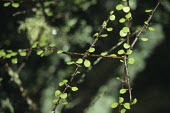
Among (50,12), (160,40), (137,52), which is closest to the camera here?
(50,12)

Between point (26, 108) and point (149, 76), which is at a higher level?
point (149, 76)

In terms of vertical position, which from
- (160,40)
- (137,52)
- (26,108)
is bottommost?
(26,108)

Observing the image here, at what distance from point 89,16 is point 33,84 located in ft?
3.07

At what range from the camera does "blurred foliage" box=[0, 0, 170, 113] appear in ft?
6.86

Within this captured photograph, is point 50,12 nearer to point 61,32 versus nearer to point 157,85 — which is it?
point 61,32

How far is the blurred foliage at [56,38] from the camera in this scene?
82.4 inches

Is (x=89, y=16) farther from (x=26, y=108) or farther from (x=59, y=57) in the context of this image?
(x=26, y=108)

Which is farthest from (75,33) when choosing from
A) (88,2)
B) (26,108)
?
(26,108)

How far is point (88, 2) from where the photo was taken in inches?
82.4

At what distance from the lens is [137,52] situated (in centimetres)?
296

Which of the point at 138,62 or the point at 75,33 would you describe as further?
the point at 138,62

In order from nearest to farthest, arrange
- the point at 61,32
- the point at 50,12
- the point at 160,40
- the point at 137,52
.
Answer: the point at 50,12 < the point at 61,32 < the point at 137,52 < the point at 160,40

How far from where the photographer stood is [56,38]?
91.8 inches

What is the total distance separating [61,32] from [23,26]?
1.04 ft
